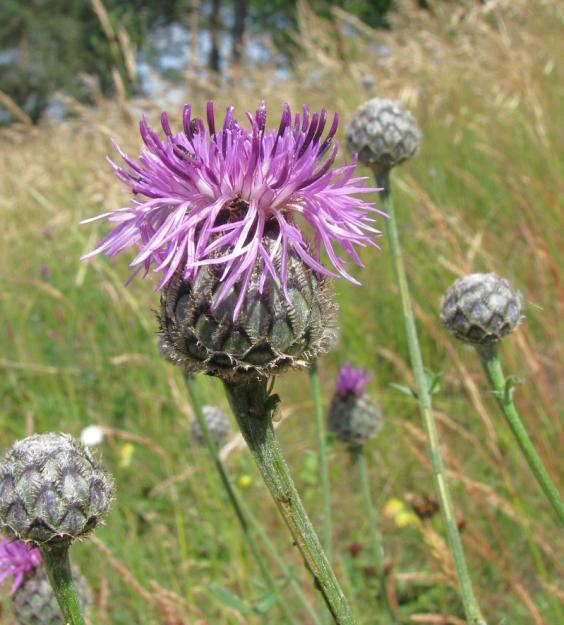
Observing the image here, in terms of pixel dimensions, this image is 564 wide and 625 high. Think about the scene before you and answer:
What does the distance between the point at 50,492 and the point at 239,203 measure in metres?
0.63

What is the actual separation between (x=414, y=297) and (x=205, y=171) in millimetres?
3117

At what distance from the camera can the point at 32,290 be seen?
5.34 metres

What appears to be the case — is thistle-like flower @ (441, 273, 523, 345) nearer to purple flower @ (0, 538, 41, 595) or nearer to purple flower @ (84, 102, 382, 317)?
purple flower @ (84, 102, 382, 317)

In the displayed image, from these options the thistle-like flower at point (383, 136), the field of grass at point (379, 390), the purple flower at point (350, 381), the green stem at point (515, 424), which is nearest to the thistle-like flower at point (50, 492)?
the field of grass at point (379, 390)

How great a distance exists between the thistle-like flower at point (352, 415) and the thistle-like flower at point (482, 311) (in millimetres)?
910

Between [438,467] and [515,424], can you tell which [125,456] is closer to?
[438,467]

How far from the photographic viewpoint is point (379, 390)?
4.04 m

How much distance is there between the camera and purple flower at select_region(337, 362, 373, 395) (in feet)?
9.29

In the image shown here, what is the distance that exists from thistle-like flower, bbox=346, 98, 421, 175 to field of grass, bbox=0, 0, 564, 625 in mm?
552

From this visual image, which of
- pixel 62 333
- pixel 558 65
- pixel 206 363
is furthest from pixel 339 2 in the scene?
pixel 206 363

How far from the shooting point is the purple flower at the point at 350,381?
9.29 ft

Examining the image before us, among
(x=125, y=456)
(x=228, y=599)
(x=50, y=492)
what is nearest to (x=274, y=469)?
(x=50, y=492)

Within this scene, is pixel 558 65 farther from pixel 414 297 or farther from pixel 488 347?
pixel 488 347

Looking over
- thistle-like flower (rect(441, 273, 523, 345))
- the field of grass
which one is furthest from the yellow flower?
thistle-like flower (rect(441, 273, 523, 345))
